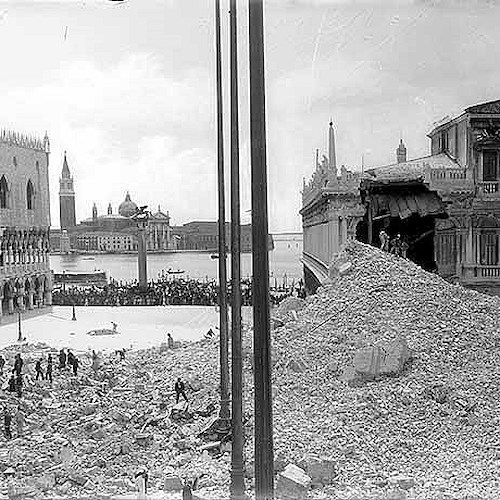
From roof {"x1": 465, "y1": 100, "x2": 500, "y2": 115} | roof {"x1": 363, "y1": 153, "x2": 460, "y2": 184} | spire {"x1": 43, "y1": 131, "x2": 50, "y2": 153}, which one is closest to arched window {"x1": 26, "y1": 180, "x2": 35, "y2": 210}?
spire {"x1": 43, "y1": 131, "x2": 50, "y2": 153}

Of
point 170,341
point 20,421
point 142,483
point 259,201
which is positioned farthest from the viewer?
point 170,341

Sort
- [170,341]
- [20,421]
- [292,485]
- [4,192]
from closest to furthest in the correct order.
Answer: [292,485] < [20,421] < [4,192] < [170,341]

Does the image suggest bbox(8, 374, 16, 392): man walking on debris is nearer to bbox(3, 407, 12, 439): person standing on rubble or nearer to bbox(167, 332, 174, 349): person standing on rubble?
bbox(3, 407, 12, 439): person standing on rubble

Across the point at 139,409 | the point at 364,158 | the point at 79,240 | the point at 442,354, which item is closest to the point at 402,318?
the point at 442,354

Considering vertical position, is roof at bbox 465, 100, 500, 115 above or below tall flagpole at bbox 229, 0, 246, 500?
above

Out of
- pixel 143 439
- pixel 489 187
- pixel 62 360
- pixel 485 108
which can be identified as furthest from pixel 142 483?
pixel 485 108

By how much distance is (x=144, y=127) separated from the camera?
3.31 metres

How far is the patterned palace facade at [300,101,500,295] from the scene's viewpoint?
3254 millimetres

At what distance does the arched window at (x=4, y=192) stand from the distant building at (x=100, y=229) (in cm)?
26

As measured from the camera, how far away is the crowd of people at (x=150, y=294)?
350cm

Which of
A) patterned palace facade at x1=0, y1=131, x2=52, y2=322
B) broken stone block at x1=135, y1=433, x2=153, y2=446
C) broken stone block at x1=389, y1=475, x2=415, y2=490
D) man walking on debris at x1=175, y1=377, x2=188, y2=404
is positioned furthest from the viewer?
patterned palace facade at x1=0, y1=131, x2=52, y2=322

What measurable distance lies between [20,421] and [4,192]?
3.45 ft

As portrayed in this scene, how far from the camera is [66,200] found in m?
3.40

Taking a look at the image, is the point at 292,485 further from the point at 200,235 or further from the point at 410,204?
the point at 410,204
